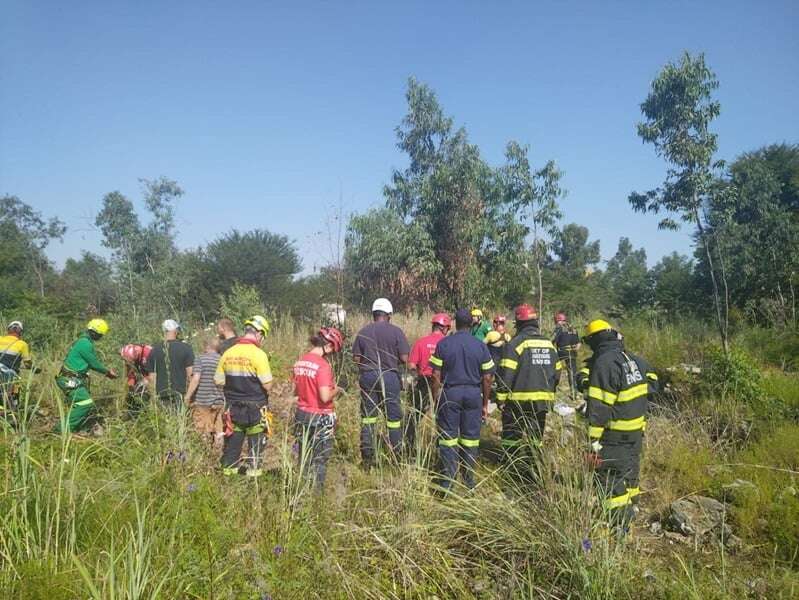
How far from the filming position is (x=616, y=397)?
3.53 m

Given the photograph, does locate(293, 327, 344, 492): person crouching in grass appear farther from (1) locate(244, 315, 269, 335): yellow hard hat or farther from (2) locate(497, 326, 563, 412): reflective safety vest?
(2) locate(497, 326, 563, 412): reflective safety vest

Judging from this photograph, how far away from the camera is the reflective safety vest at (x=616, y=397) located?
3.50m

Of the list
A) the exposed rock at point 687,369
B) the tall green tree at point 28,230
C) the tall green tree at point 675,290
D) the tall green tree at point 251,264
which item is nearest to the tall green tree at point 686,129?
the exposed rock at point 687,369

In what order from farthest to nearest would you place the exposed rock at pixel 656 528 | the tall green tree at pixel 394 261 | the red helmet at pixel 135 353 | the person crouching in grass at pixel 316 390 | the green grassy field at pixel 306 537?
the tall green tree at pixel 394 261 < the red helmet at pixel 135 353 < the person crouching in grass at pixel 316 390 < the exposed rock at pixel 656 528 < the green grassy field at pixel 306 537

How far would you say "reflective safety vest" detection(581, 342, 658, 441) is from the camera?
3498mm

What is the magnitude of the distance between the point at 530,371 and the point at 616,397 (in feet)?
3.59

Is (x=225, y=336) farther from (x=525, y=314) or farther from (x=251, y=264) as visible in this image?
(x=251, y=264)

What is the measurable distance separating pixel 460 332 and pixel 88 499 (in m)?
3.12

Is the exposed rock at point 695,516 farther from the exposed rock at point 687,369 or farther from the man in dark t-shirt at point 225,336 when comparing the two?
the man in dark t-shirt at point 225,336

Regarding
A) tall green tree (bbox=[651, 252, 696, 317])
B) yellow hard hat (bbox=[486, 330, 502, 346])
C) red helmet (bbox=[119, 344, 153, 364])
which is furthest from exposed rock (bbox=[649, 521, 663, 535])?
tall green tree (bbox=[651, 252, 696, 317])

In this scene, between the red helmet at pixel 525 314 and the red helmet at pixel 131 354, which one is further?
the red helmet at pixel 131 354

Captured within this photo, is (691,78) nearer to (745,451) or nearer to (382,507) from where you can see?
(745,451)

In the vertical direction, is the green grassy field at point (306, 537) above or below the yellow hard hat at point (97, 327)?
below

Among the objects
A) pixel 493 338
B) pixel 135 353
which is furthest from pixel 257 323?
pixel 493 338
